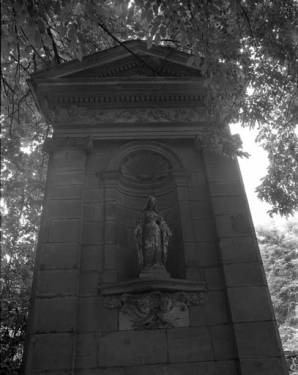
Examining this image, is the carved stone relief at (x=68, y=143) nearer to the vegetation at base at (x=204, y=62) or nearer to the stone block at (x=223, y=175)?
the vegetation at base at (x=204, y=62)

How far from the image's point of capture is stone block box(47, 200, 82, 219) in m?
7.19

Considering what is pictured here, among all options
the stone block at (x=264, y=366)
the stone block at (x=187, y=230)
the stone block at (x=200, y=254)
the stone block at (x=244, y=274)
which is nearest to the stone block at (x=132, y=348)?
the stone block at (x=264, y=366)

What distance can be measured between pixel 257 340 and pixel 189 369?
126 centimetres

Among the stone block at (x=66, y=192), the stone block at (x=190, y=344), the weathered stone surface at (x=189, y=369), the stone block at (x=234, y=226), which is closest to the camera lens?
the weathered stone surface at (x=189, y=369)

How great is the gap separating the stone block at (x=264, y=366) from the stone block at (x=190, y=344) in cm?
57

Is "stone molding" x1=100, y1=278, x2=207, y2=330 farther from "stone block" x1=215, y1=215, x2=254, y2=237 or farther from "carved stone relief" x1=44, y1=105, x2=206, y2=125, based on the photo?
"carved stone relief" x1=44, y1=105, x2=206, y2=125

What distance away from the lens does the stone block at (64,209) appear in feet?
23.6

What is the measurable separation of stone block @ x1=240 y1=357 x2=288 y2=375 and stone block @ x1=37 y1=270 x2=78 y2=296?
3.18 m

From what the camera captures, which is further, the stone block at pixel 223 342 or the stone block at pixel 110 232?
the stone block at pixel 110 232

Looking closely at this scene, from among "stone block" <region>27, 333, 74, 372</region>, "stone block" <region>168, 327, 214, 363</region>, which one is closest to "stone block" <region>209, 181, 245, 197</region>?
"stone block" <region>168, 327, 214, 363</region>

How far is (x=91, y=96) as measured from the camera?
8.81 metres

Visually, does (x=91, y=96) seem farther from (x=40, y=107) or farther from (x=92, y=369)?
(x=92, y=369)

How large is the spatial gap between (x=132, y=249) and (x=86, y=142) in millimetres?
2750

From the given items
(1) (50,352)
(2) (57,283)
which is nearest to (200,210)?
(2) (57,283)
